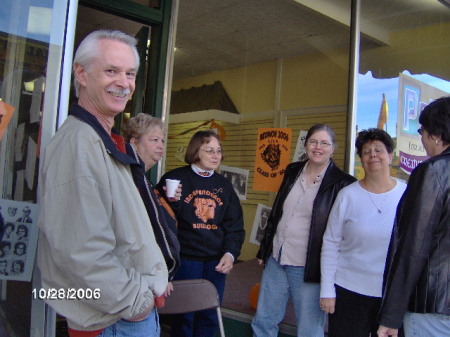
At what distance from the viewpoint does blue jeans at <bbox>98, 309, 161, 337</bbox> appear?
4.92ft

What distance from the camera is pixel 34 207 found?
5.96 ft

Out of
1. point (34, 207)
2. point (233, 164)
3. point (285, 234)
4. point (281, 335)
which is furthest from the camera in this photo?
point (233, 164)

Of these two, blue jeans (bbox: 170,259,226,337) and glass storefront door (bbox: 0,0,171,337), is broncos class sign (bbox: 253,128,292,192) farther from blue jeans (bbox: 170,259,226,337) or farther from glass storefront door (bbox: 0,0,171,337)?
glass storefront door (bbox: 0,0,171,337)

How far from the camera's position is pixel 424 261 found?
1764 mm

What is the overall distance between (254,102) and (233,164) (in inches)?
48.3

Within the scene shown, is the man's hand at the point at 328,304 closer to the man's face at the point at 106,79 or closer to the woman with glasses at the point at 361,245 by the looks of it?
the woman with glasses at the point at 361,245

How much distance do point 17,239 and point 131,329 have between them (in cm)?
63

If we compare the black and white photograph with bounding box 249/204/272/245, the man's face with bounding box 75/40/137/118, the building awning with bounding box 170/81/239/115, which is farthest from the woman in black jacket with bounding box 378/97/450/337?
the building awning with bounding box 170/81/239/115

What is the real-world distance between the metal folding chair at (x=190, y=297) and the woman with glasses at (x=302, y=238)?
0.63m

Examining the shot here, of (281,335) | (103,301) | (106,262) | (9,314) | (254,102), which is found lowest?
(281,335)

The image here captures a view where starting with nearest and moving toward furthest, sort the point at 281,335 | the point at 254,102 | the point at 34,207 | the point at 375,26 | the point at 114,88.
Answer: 1. the point at 114,88
2. the point at 34,207
3. the point at 281,335
4. the point at 375,26
5. the point at 254,102

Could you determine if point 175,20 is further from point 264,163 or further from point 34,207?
point 34,207

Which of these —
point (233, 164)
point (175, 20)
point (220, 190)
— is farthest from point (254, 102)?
point (220, 190)

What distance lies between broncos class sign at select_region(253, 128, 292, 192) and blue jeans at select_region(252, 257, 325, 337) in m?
1.57
